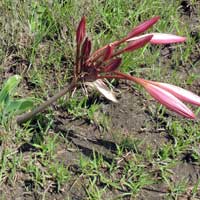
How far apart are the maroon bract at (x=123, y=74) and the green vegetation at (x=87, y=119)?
0.33m

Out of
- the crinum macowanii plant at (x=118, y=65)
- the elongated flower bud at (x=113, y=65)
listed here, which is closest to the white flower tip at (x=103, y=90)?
the crinum macowanii plant at (x=118, y=65)

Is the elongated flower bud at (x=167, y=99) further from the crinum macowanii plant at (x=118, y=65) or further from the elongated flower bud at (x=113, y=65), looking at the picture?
the elongated flower bud at (x=113, y=65)

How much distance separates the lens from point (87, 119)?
7.27ft

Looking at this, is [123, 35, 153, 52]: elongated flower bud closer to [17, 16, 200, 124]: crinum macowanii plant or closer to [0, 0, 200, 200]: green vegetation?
[17, 16, 200, 124]: crinum macowanii plant

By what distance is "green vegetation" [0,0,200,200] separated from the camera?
2.01 metres

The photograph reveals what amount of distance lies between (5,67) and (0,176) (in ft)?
1.76

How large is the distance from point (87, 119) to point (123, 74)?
51 centimetres

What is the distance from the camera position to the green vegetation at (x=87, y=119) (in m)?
2.01

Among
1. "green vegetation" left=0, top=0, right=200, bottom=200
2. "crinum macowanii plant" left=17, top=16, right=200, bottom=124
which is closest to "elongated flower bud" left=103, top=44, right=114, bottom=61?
"crinum macowanii plant" left=17, top=16, right=200, bottom=124

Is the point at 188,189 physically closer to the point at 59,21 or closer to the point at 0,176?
the point at 0,176

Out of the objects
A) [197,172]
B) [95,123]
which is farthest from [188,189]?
[95,123]

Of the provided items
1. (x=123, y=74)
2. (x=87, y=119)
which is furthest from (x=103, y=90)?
(x=87, y=119)

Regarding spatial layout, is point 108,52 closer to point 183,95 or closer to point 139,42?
point 139,42

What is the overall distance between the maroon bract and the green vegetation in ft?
1.08
